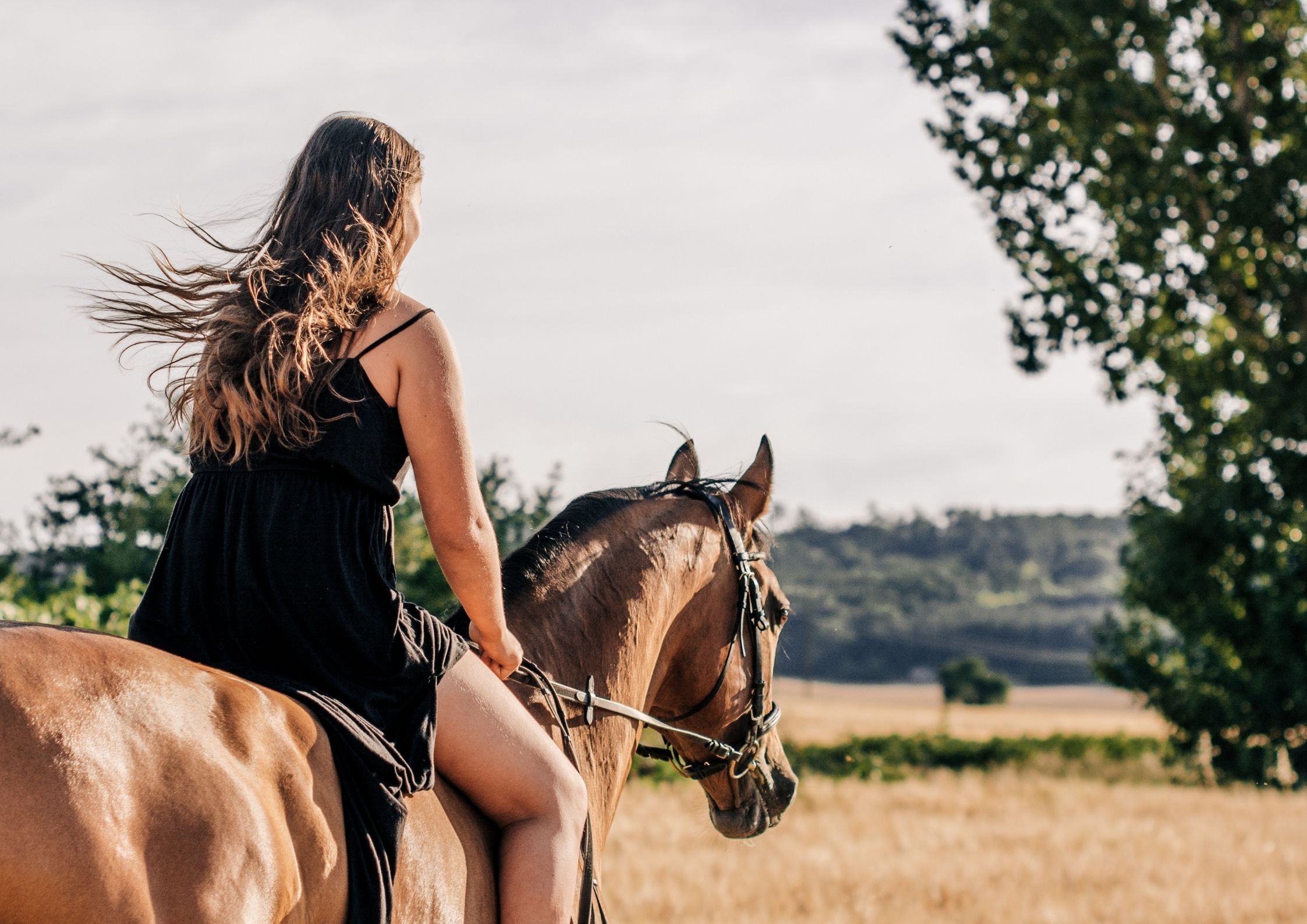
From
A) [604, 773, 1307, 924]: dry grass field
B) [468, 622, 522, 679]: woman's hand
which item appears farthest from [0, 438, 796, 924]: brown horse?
[604, 773, 1307, 924]: dry grass field

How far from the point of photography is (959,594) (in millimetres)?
110938

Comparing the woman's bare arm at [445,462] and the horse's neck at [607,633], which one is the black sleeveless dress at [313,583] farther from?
the horse's neck at [607,633]

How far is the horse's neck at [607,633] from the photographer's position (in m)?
3.70

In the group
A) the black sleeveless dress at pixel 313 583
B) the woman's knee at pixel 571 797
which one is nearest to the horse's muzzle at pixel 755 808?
the woman's knee at pixel 571 797

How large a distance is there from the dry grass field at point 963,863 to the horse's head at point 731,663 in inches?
22.0

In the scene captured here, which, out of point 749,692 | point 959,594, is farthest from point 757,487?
point 959,594

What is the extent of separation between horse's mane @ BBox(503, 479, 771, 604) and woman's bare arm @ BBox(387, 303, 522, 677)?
680 mm

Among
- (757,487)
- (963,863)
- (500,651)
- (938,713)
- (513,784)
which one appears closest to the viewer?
(513,784)

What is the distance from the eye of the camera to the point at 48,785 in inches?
79.0

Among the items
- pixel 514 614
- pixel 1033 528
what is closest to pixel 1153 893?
pixel 514 614

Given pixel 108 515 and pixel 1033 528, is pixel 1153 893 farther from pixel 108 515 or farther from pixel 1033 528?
pixel 1033 528

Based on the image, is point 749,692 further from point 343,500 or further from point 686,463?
point 343,500

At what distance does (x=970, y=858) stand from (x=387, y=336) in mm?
13278

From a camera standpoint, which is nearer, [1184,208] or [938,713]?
[1184,208]
